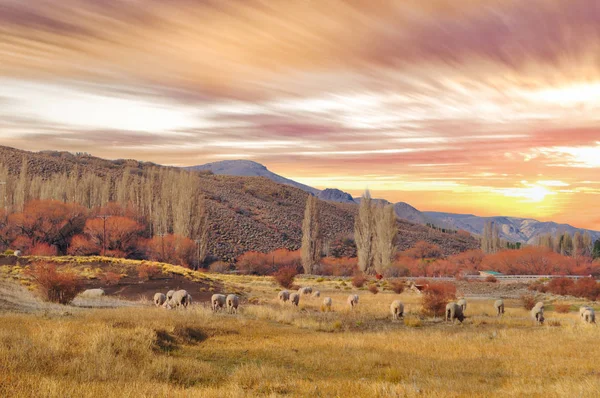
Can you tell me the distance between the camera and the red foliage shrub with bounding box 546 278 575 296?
184 ft

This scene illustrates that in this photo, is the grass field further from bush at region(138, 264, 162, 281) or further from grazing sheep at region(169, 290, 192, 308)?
bush at region(138, 264, 162, 281)

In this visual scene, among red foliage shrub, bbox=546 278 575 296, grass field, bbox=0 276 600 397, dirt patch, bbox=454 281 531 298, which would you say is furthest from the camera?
dirt patch, bbox=454 281 531 298

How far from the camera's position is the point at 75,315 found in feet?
77.5

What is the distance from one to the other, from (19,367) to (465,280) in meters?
64.8

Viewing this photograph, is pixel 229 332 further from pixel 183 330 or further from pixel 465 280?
pixel 465 280

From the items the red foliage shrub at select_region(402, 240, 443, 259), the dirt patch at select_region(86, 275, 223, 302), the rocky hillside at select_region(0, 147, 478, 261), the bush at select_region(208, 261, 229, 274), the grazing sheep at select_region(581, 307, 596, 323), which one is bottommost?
the bush at select_region(208, 261, 229, 274)

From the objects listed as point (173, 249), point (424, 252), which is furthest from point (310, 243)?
point (424, 252)

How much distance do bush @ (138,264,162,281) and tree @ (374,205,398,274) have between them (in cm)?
3992

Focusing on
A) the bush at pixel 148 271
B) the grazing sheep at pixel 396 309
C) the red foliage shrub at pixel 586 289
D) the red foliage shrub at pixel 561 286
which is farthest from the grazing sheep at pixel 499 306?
the bush at pixel 148 271

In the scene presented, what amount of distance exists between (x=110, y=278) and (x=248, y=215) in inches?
4112

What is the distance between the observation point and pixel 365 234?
85.2m

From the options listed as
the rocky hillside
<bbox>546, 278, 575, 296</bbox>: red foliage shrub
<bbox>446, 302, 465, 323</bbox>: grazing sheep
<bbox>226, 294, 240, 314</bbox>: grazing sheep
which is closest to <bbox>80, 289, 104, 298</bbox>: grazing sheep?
<bbox>226, 294, 240, 314</bbox>: grazing sheep

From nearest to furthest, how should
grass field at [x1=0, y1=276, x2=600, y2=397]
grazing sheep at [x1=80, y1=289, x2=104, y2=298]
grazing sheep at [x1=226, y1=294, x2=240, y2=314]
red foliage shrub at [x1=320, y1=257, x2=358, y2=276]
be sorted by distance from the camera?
grass field at [x1=0, y1=276, x2=600, y2=397]
grazing sheep at [x1=226, y1=294, x2=240, y2=314]
grazing sheep at [x1=80, y1=289, x2=104, y2=298]
red foliage shrub at [x1=320, y1=257, x2=358, y2=276]

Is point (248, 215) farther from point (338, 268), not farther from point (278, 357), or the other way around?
point (278, 357)
